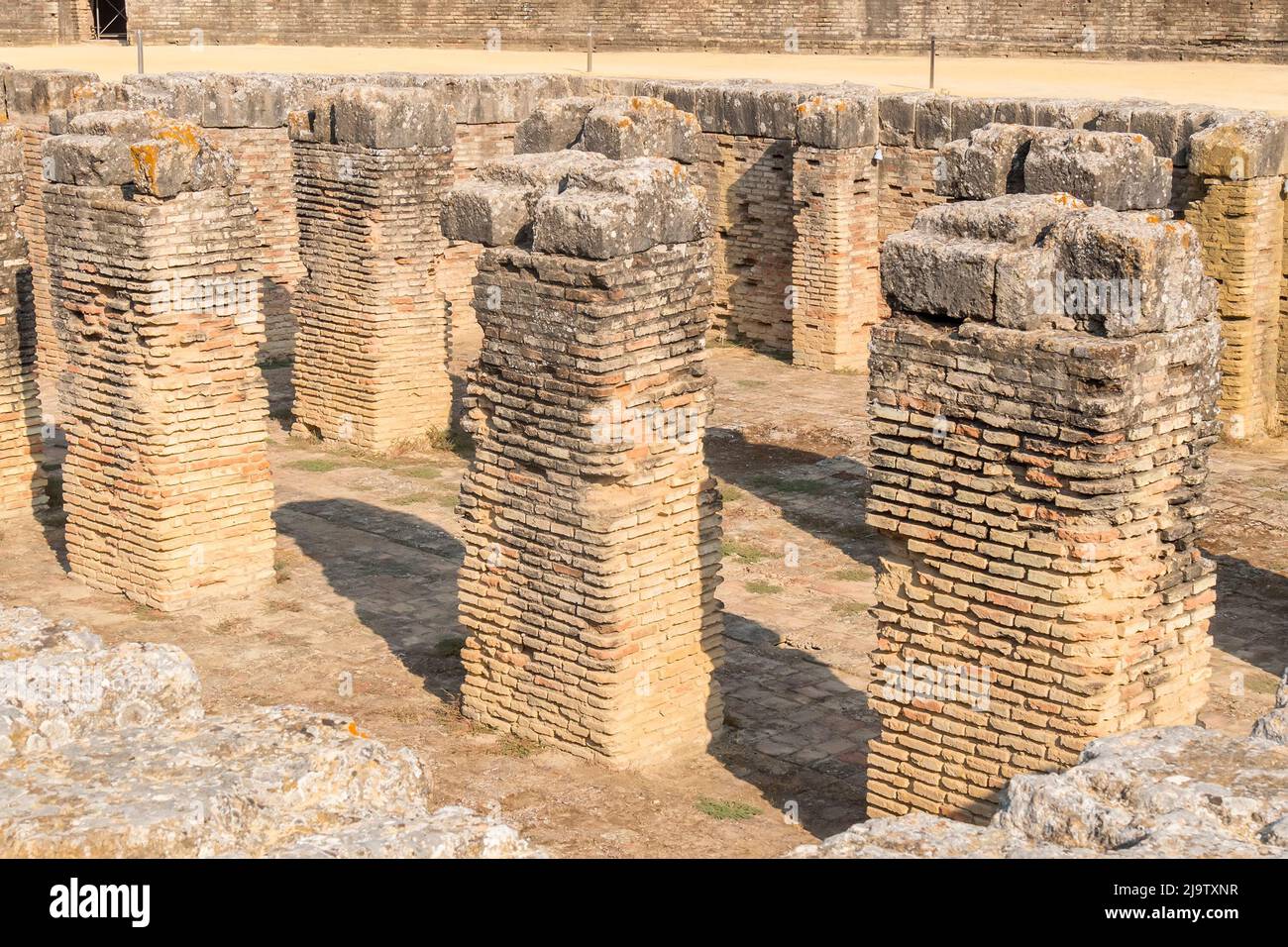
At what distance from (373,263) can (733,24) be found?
54.7ft

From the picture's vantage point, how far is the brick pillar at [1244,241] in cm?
1477

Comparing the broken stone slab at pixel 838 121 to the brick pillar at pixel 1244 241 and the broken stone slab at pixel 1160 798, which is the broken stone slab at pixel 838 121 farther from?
the broken stone slab at pixel 1160 798

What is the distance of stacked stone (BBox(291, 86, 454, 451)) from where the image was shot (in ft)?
48.0

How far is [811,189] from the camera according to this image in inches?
716

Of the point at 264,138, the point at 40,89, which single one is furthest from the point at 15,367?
the point at 40,89

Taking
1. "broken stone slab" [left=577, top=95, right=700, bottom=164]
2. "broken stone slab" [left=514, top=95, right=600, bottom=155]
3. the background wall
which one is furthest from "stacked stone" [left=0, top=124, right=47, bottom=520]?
the background wall

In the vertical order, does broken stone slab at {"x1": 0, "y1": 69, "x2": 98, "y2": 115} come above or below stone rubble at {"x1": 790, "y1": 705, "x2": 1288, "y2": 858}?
above

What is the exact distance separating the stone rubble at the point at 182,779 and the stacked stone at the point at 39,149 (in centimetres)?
1255

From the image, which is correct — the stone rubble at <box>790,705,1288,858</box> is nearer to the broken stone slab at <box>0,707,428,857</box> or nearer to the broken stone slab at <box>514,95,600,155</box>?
the broken stone slab at <box>0,707,428,857</box>

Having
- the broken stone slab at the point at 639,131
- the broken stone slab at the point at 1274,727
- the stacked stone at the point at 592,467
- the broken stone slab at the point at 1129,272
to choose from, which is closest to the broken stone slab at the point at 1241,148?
the broken stone slab at the point at 639,131

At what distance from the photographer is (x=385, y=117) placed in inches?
569

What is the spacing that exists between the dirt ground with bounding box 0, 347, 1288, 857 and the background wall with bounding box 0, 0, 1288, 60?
1246 cm

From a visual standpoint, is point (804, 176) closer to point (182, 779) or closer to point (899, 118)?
point (899, 118)

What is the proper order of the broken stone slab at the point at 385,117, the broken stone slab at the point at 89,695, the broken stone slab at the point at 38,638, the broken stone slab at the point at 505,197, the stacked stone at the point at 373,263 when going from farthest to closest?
the stacked stone at the point at 373,263 < the broken stone slab at the point at 385,117 < the broken stone slab at the point at 505,197 < the broken stone slab at the point at 38,638 < the broken stone slab at the point at 89,695
